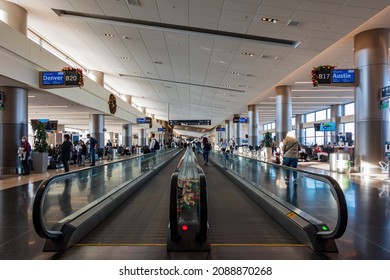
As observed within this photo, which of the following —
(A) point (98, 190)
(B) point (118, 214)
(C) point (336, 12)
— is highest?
(C) point (336, 12)

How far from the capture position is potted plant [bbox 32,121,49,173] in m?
14.1

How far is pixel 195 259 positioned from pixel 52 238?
1.85 meters

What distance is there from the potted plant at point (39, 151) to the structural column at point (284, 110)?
51.5 ft

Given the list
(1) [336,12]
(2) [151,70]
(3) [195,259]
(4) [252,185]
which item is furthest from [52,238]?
(2) [151,70]

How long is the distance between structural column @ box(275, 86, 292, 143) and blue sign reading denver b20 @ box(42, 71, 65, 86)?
50.6 ft

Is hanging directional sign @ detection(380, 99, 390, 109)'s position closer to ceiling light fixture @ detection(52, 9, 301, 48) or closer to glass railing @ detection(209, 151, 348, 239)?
ceiling light fixture @ detection(52, 9, 301, 48)

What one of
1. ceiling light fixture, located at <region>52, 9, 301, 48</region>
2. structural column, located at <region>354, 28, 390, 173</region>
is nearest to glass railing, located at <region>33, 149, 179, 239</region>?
ceiling light fixture, located at <region>52, 9, 301, 48</region>

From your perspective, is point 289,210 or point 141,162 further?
point 141,162

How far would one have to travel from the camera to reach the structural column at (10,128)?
42.0 ft

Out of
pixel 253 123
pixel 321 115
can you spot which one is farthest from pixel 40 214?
pixel 321 115

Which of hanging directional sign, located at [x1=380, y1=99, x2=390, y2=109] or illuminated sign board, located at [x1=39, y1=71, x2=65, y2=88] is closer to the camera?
hanging directional sign, located at [x1=380, y1=99, x2=390, y2=109]

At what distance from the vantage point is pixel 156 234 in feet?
16.0

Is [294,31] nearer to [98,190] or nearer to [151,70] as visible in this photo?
[98,190]

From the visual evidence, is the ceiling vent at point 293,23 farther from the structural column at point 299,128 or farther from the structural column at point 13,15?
the structural column at point 299,128
